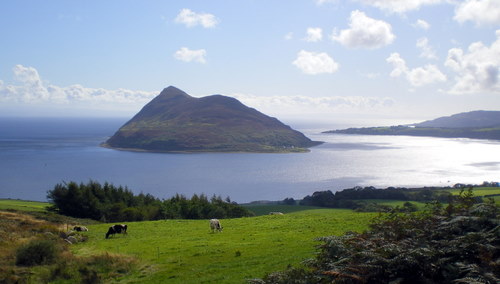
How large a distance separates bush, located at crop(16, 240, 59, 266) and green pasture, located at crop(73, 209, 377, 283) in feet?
9.30

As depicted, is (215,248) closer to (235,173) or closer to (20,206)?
(20,206)

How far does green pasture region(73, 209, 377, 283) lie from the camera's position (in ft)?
50.0

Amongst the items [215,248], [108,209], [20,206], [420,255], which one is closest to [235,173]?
[20,206]

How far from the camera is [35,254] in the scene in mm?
17656

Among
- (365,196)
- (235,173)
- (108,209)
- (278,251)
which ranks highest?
(278,251)

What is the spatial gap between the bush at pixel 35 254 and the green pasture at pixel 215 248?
284 cm

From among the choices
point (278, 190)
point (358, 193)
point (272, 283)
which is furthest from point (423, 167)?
point (272, 283)

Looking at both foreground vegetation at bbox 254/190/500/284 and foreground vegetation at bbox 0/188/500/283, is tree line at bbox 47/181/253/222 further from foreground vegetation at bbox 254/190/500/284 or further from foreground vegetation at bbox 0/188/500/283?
foreground vegetation at bbox 254/190/500/284

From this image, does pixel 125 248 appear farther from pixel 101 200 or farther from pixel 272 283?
pixel 101 200

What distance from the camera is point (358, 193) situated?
95.8m

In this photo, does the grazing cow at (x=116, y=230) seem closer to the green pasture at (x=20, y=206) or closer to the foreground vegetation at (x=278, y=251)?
the foreground vegetation at (x=278, y=251)

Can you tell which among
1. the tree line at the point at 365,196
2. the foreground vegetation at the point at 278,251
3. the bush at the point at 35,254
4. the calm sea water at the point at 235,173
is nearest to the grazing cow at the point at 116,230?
the foreground vegetation at the point at 278,251

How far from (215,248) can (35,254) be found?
8.41 m

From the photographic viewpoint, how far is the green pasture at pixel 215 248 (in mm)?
15250
